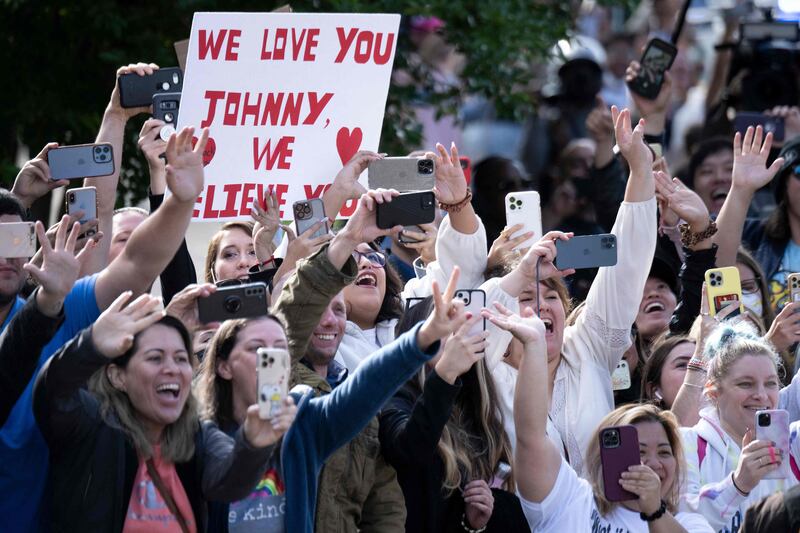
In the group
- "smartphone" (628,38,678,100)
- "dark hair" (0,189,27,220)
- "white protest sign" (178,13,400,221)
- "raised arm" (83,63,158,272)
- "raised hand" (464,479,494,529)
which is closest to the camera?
"raised hand" (464,479,494,529)

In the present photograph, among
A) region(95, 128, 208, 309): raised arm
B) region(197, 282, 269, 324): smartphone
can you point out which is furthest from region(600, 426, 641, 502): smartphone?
region(95, 128, 208, 309): raised arm

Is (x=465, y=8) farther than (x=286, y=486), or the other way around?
(x=465, y=8)

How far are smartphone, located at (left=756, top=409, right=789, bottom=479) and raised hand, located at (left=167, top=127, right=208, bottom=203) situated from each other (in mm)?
2099

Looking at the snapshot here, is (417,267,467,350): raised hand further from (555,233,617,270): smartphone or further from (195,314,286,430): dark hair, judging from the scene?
(555,233,617,270): smartphone

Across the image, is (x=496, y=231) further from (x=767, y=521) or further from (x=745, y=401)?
(x=767, y=521)

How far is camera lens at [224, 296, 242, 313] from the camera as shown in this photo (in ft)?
16.0

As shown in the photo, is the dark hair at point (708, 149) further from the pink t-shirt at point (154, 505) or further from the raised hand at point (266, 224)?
the pink t-shirt at point (154, 505)

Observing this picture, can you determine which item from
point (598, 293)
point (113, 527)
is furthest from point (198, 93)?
point (113, 527)

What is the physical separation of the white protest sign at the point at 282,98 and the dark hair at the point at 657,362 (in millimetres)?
1353

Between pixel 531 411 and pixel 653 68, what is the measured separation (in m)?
3.48

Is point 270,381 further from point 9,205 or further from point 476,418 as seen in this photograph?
point 9,205

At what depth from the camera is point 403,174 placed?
608 centimetres

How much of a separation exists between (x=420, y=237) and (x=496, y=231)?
200 cm

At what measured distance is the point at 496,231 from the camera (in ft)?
30.0
